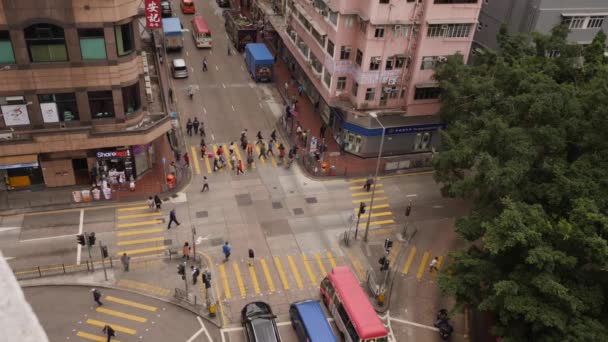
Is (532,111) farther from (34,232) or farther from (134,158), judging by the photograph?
(34,232)

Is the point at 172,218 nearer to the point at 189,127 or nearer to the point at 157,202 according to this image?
the point at 157,202

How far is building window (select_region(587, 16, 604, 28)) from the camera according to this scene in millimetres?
48062

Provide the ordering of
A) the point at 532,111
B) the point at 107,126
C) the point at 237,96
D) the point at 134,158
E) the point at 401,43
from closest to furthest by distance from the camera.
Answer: the point at 532,111, the point at 107,126, the point at 134,158, the point at 401,43, the point at 237,96

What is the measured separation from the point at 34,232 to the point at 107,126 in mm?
9091

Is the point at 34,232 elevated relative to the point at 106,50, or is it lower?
lower

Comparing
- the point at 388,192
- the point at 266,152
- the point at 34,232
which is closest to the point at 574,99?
the point at 388,192

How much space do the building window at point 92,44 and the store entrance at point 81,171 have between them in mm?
8748

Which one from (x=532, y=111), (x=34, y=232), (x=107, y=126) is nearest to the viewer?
(x=532, y=111)

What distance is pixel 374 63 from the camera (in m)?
44.6

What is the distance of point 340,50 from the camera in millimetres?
45531

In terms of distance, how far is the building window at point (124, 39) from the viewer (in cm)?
3600

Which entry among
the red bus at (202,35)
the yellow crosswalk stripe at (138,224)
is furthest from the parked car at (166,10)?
the yellow crosswalk stripe at (138,224)

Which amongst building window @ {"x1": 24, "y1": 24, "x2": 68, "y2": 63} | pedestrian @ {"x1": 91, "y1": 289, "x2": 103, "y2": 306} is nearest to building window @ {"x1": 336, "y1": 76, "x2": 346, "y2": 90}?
building window @ {"x1": 24, "y1": 24, "x2": 68, "y2": 63}

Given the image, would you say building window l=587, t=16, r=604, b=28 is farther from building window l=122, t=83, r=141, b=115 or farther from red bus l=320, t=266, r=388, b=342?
building window l=122, t=83, r=141, b=115
